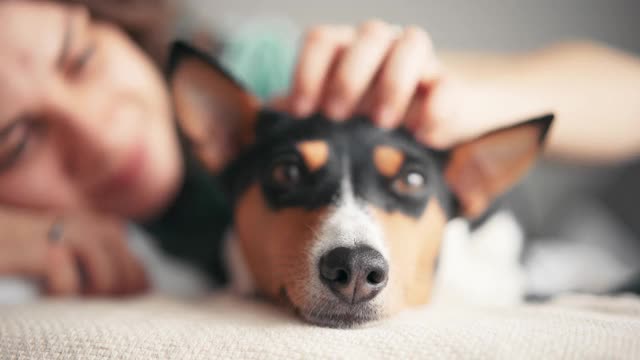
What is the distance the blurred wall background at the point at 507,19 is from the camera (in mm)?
1508

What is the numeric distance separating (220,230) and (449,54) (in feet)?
2.85

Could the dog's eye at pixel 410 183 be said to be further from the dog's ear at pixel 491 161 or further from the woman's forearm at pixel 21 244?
the woman's forearm at pixel 21 244

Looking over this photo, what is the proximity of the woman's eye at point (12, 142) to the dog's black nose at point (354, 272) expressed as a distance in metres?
0.81

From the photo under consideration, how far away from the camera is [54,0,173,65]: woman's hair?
1636 millimetres

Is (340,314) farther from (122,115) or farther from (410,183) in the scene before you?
(122,115)

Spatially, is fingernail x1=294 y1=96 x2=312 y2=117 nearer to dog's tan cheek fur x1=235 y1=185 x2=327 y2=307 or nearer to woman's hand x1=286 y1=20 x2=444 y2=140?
woman's hand x1=286 y1=20 x2=444 y2=140

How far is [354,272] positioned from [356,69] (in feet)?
1.26

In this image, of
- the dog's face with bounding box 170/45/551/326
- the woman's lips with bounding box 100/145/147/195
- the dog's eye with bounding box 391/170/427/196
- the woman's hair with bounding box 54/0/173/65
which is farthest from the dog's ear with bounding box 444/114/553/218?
the woman's hair with bounding box 54/0/173/65

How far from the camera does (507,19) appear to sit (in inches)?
62.7

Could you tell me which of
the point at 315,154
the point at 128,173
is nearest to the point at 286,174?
the point at 315,154

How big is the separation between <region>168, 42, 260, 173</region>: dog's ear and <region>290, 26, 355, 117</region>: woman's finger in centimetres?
15

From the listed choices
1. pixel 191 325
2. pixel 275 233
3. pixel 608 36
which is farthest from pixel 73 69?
pixel 608 36

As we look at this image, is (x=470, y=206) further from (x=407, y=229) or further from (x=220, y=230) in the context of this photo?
(x=220, y=230)

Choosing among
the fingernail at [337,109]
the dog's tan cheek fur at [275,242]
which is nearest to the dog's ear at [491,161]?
the fingernail at [337,109]
